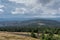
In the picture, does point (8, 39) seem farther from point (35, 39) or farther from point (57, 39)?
point (57, 39)

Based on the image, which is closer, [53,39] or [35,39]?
[53,39]

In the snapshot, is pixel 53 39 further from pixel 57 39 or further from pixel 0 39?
pixel 0 39

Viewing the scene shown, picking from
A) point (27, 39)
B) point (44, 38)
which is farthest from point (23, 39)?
point (44, 38)

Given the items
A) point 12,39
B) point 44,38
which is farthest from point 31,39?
point 44,38

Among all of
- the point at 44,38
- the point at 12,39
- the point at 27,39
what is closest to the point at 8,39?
the point at 12,39

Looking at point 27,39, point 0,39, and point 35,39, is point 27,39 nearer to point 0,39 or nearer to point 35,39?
point 35,39

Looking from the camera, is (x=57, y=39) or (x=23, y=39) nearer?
(x=57, y=39)

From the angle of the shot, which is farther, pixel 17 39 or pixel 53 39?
pixel 17 39
